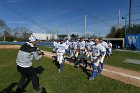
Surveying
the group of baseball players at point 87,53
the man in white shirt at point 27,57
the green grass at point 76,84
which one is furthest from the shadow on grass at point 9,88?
the group of baseball players at point 87,53

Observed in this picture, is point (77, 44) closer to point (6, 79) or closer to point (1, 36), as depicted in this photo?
point (6, 79)

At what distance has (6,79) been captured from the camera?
992 centimetres

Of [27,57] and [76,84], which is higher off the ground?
[27,57]

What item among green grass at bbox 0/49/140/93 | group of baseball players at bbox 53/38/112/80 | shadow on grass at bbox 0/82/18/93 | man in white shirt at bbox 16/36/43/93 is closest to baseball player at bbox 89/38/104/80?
group of baseball players at bbox 53/38/112/80

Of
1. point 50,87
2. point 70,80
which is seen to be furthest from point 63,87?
point 70,80

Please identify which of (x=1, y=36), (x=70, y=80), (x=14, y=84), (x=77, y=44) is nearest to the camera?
(x=14, y=84)

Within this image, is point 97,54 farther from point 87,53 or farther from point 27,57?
point 27,57

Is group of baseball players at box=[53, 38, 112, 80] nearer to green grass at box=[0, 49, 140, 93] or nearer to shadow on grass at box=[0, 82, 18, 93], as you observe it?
green grass at box=[0, 49, 140, 93]

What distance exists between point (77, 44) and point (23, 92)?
8994mm

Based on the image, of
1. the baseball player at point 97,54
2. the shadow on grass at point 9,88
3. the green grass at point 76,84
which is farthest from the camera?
the baseball player at point 97,54

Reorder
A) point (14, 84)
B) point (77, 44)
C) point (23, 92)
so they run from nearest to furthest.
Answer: point (23, 92) → point (14, 84) → point (77, 44)

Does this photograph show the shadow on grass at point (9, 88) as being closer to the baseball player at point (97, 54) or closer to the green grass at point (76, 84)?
the green grass at point (76, 84)

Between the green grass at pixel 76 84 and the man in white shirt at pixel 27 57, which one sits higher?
the man in white shirt at pixel 27 57

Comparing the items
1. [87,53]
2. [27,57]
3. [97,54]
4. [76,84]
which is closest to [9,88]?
[27,57]
